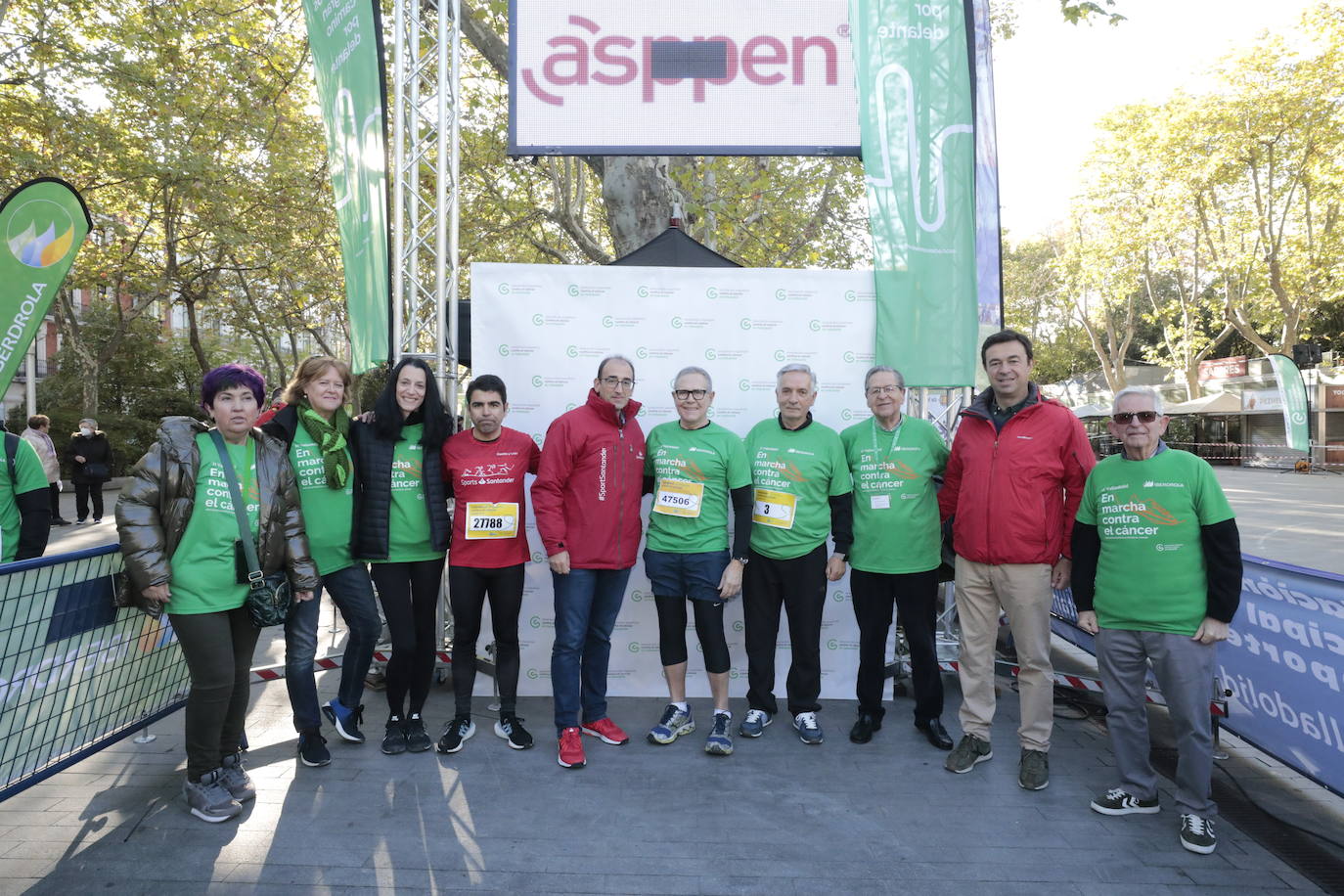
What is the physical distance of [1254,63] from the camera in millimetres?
19469

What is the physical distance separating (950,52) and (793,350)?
75.3 inches

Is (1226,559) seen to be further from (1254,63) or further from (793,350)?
(1254,63)

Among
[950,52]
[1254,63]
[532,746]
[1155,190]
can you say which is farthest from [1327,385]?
[532,746]

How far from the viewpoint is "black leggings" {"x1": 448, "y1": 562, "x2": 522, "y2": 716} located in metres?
3.76

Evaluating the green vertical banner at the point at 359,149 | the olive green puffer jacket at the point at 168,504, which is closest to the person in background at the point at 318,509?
the olive green puffer jacket at the point at 168,504

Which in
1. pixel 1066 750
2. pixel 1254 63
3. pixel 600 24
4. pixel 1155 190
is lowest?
pixel 1066 750

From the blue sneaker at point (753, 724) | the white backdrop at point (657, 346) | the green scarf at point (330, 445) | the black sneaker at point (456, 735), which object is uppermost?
the white backdrop at point (657, 346)

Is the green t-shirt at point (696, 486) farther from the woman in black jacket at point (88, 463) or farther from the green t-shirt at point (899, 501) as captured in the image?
the woman in black jacket at point (88, 463)

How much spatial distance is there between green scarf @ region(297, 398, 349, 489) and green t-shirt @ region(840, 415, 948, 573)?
2424mm

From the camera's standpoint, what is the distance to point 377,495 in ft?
12.0

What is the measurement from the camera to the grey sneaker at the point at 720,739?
3.81 m

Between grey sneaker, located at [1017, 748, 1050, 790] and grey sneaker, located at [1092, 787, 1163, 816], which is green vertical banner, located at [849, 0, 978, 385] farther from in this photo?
grey sneaker, located at [1092, 787, 1163, 816]

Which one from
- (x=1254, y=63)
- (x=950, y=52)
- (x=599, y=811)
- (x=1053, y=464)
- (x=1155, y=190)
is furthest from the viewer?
(x=1155, y=190)

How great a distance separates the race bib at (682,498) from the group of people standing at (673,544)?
0.01m
